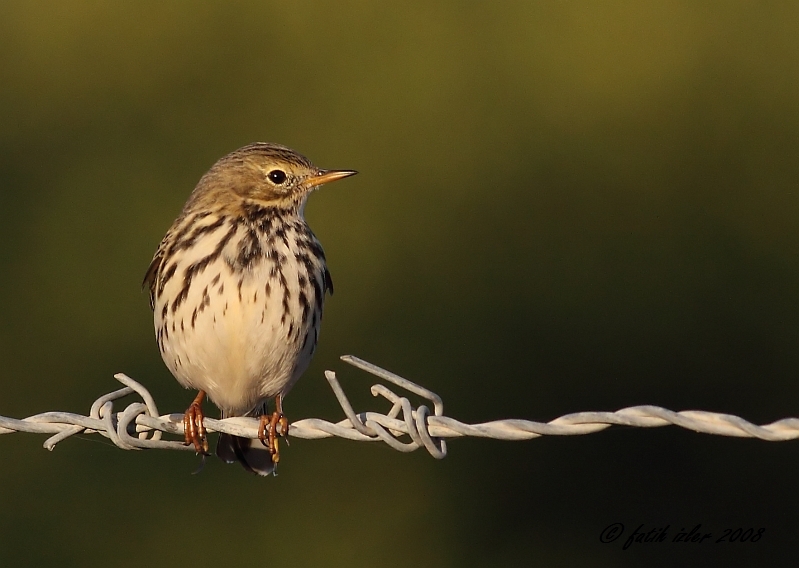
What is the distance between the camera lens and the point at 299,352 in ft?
23.5

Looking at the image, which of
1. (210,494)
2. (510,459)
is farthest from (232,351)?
(510,459)

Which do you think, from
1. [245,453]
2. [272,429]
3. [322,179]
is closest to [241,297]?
[272,429]

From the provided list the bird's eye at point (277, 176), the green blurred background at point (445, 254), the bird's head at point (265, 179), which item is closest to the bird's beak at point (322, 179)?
the bird's head at point (265, 179)

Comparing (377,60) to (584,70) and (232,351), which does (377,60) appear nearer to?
(584,70)

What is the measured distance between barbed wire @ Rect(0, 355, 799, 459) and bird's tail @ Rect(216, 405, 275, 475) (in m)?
1.46

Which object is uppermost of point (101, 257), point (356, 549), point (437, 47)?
point (437, 47)

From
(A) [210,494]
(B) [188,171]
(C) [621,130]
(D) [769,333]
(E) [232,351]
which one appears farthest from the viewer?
(C) [621,130]

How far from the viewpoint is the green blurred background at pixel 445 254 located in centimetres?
1041

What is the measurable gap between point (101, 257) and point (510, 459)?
13.0ft

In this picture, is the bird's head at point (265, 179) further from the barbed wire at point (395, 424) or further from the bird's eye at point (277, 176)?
the barbed wire at point (395, 424)

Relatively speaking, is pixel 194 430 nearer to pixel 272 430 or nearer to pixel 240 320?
pixel 272 430

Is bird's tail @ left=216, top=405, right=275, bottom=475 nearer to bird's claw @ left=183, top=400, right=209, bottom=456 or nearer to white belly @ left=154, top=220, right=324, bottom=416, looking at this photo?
white belly @ left=154, top=220, right=324, bottom=416

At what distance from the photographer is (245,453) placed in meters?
7.36

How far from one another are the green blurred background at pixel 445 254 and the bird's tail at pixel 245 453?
5.83 feet
